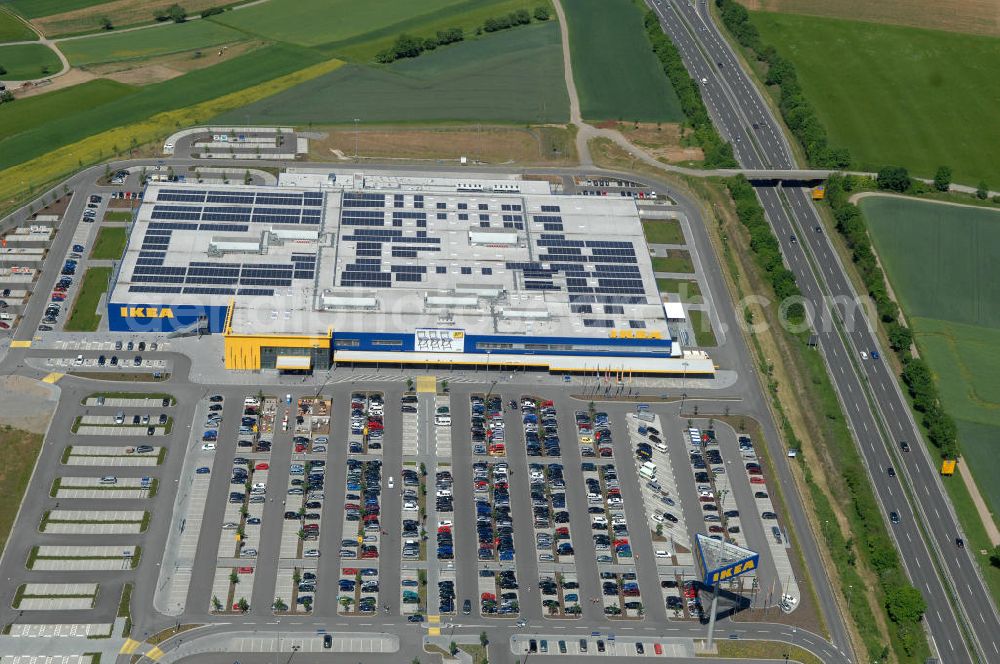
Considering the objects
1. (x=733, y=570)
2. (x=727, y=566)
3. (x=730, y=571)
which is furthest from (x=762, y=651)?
(x=727, y=566)

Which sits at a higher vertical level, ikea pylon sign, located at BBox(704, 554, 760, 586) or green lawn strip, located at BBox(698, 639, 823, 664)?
ikea pylon sign, located at BBox(704, 554, 760, 586)

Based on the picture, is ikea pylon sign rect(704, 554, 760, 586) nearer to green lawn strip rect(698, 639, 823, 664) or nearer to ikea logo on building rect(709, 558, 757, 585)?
ikea logo on building rect(709, 558, 757, 585)

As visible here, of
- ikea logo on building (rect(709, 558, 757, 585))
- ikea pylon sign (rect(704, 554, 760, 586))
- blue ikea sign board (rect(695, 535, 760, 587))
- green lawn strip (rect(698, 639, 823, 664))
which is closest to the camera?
ikea pylon sign (rect(704, 554, 760, 586))

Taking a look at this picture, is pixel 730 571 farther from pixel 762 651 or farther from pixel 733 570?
pixel 762 651

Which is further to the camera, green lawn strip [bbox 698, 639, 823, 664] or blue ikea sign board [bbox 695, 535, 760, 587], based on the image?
green lawn strip [bbox 698, 639, 823, 664]

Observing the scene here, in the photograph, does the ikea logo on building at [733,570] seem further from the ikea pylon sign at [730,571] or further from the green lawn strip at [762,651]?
the green lawn strip at [762,651]

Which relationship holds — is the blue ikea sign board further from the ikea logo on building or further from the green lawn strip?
the green lawn strip

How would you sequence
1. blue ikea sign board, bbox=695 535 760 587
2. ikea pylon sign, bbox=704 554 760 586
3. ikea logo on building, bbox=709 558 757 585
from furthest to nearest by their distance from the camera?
ikea logo on building, bbox=709 558 757 585, blue ikea sign board, bbox=695 535 760 587, ikea pylon sign, bbox=704 554 760 586

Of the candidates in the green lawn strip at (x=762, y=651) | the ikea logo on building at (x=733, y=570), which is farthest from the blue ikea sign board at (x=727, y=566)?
the green lawn strip at (x=762, y=651)

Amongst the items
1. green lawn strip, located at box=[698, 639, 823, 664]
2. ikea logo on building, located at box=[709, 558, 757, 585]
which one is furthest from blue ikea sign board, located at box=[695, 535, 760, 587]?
green lawn strip, located at box=[698, 639, 823, 664]
